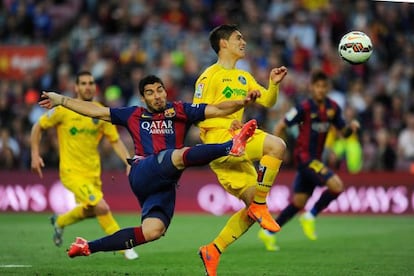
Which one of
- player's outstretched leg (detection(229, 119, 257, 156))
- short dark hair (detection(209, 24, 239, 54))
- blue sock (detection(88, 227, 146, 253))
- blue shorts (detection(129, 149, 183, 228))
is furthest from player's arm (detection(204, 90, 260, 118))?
short dark hair (detection(209, 24, 239, 54))

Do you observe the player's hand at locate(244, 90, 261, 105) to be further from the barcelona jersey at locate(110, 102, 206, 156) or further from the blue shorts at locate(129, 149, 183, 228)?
the blue shorts at locate(129, 149, 183, 228)

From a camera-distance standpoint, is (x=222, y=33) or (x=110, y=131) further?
(x=110, y=131)

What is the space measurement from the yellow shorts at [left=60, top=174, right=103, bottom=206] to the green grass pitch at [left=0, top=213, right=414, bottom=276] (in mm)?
720

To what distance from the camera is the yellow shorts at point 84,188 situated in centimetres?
1358

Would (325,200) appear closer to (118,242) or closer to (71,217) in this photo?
(71,217)

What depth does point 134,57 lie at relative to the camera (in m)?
24.2

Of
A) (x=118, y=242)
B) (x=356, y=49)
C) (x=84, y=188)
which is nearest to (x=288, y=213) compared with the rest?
(x=84, y=188)

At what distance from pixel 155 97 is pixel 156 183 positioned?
926 mm

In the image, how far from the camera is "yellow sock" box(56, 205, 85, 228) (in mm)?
13805

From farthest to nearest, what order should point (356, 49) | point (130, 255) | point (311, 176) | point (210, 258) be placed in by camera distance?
1. point (311, 176)
2. point (130, 255)
3. point (356, 49)
4. point (210, 258)

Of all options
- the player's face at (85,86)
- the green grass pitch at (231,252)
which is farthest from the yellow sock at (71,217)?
the player's face at (85,86)

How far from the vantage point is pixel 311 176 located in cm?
1509

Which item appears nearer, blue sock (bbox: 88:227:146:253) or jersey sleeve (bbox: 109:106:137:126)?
blue sock (bbox: 88:227:146:253)

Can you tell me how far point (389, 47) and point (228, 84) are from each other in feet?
45.2
